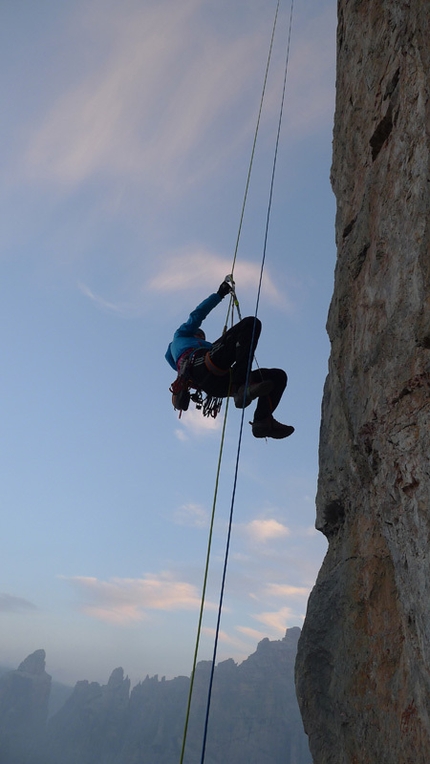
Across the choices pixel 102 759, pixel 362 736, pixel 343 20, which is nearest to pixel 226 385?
pixel 362 736

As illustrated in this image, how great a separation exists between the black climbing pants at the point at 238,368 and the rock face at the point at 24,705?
184914mm

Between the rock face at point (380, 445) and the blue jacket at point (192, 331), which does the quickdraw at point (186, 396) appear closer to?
the blue jacket at point (192, 331)

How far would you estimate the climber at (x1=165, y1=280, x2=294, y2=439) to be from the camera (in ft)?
18.6

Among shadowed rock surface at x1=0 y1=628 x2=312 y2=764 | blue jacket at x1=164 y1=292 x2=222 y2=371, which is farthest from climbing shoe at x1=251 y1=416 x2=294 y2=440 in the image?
shadowed rock surface at x1=0 y1=628 x2=312 y2=764

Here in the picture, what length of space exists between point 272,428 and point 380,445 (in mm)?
2166

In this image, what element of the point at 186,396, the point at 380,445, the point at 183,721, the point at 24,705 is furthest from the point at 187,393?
the point at 24,705

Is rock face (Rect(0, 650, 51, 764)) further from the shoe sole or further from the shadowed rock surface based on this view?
the shoe sole

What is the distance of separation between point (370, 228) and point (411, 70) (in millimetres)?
1139

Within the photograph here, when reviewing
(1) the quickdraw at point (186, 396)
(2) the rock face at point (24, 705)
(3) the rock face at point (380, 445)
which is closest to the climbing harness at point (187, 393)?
(1) the quickdraw at point (186, 396)

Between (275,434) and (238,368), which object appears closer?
(275,434)

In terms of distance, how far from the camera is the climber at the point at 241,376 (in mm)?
5668

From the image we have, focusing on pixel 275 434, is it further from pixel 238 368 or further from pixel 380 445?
pixel 380 445

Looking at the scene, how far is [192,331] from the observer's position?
667 centimetres

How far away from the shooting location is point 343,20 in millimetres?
6199
